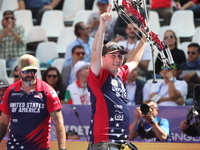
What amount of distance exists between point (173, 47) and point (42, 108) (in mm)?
4988

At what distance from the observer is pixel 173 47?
35.6ft

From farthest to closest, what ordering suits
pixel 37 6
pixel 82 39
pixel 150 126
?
pixel 37 6
pixel 82 39
pixel 150 126

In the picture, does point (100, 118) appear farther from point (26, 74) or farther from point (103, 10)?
point (103, 10)

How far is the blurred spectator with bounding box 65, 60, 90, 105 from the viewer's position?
9.71 m

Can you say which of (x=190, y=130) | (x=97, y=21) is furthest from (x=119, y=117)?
(x=97, y=21)

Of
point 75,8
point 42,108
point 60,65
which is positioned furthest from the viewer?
point 75,8

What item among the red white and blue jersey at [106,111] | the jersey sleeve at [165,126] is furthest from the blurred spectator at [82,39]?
the red white and blue jersey at [106,111]

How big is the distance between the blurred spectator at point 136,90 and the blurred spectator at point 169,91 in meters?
0.12

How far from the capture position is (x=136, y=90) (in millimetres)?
9828

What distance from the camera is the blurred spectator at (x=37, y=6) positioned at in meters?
13.9

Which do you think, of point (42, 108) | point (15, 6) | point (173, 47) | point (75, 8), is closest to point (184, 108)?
point (173, 47)

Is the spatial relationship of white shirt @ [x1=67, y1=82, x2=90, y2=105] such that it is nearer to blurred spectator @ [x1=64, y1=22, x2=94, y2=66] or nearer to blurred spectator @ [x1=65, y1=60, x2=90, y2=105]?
blurred spectator @ [x1=65, y1=60, x2=90, y2=105]

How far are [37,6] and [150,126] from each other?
6.76 m

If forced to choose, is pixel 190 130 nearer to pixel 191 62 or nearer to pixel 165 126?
pixel 165 126
